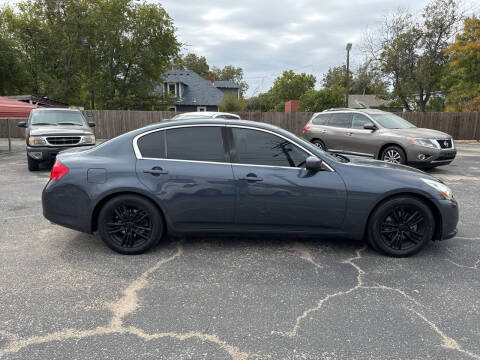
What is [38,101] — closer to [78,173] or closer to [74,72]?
[74,72]

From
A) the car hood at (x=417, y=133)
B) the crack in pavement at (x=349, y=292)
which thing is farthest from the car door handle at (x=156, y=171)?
the car hood at (x=417, y=133)

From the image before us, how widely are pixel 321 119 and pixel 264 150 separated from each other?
8107mm

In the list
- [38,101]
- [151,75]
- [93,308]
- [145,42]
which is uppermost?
[145,42]

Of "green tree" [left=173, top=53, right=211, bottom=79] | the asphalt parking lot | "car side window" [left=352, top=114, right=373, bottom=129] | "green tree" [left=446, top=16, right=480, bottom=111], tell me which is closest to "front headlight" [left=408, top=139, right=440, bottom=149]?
"car side window" [left=352, top=114, right=373, bottom=129]

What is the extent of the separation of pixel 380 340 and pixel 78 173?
131 inches

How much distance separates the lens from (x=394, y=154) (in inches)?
366

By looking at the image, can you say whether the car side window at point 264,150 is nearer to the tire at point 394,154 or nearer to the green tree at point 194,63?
the tire at point 394,154

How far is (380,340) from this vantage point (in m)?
2.40

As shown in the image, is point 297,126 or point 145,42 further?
point 145,42

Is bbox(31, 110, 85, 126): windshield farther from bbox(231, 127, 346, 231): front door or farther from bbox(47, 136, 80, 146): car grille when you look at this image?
bbox(231, 127, 346, 231): front door

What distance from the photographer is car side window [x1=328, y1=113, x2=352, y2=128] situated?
1045 centimetres

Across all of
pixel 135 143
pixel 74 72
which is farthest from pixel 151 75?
pixel 135 143

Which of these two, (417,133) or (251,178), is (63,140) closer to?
(251,178)

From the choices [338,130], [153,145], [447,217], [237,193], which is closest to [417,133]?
[338,130]
